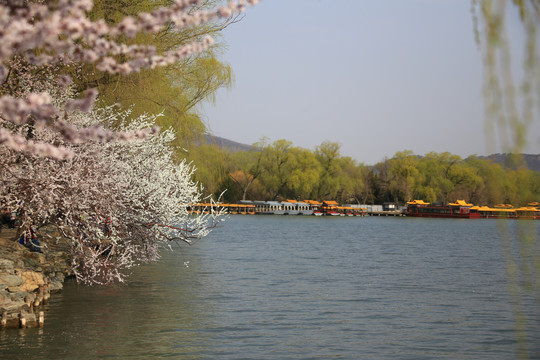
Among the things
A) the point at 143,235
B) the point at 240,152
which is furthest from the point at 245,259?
the point at 240,152

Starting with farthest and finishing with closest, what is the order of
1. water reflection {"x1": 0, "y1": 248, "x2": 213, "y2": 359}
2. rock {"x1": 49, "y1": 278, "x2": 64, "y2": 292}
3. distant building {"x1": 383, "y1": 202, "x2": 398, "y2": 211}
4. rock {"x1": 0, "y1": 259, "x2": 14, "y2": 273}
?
distant building {"x1": 383, "y1": 202, "x2": 398, "y2": 211}, rock {"x1": 49, "y1": 278, "x2": 64, "y2": 292}, rock {"x1": 0, "y1": 259, "x2": 14, "y2": 273}, water reflection {"x1": 0, "y1": 248, "x2": 213, "y2": 359}

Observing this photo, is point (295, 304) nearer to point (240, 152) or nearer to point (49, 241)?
point (49, 241)

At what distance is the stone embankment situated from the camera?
1475cm

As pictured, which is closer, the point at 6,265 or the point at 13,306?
the point at 13,306

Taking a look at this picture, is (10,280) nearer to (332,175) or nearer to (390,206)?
(332,175)

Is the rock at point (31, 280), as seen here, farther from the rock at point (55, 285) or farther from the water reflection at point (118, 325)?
the rock at point (55, 285)

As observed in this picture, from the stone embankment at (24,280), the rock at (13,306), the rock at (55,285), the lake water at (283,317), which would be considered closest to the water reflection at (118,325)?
the lake water at (283,317)

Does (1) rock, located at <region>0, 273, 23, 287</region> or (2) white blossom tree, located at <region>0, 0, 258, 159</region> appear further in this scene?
(1) rock, located at <region>0, 273, 23, 287</region>

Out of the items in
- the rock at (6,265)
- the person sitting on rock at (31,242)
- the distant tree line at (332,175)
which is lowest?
the rock at (6,265)

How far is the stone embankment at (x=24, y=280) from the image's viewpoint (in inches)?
581

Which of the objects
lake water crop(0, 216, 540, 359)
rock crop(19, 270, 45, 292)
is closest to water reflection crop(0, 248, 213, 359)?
lake water crop(0, 216, 540, 359)

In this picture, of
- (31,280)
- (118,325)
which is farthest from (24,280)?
(118,325)

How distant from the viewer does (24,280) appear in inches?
661

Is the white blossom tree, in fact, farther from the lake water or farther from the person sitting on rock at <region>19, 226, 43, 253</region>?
the person sitting on rock at <region>19, 226, 43, 253</region>
